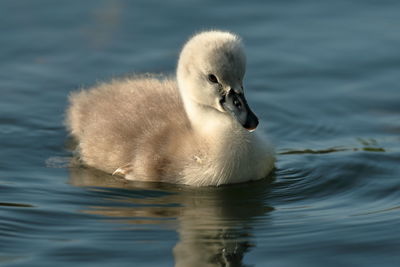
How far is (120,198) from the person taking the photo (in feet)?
21.8

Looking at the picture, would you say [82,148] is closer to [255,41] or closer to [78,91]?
[78,91]

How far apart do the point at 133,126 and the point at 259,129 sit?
869 millimetres

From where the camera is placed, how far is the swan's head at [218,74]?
651 cm

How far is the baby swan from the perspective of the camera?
258 inches

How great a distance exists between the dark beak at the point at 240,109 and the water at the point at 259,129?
515 mm

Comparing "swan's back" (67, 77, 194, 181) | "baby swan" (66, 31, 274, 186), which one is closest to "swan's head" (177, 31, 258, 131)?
"baby swan" (66, 31, 274, 186)

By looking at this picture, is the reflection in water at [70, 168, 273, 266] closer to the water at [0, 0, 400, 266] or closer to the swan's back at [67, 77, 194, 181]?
the water at [0, 0, 400, 266]

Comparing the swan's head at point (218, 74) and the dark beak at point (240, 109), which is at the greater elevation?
the swan's head at point (218, 74)

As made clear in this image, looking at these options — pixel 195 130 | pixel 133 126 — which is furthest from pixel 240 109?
pixel 133 126

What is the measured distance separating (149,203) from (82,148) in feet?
3.57

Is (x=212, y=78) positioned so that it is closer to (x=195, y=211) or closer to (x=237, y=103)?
(x=237, y=103)

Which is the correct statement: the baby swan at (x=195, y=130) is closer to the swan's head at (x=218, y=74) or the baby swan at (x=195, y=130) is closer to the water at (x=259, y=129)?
the swan's head at (x=218, y=74)

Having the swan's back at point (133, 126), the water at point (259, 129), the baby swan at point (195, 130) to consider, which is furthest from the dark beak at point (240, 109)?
the water at point (259, 129)

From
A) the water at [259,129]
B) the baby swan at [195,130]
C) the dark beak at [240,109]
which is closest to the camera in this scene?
the water at [259,129]
